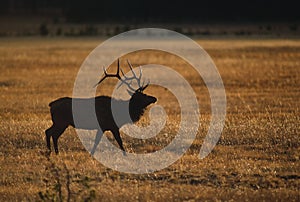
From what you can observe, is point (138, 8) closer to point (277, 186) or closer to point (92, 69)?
point (92, 69)

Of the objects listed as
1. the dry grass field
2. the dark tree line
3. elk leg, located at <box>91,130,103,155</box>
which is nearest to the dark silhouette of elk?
elk leg, located at <box>91,130,103,155</box>

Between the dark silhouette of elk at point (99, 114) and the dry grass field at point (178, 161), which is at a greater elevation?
the dark silhouette of elk at point (99, 114)

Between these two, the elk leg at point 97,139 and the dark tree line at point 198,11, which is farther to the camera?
the dark tree line at point 198,11

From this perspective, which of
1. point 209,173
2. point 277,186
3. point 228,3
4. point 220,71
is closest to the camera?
point 277,186

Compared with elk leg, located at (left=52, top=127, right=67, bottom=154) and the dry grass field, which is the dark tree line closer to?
the dry grass field

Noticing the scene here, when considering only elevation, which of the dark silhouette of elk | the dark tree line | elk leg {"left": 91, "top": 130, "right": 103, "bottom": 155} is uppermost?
the dark silhouette of elk

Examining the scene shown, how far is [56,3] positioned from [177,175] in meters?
115

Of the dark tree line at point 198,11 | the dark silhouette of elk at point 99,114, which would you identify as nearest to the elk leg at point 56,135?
the dark silhouette of elk at point 99,114

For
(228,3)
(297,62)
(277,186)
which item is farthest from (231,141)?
(228,3)

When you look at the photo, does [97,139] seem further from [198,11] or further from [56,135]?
[198,11]

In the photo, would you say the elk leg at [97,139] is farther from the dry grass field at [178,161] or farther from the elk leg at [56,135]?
the elk leg at [56,135]

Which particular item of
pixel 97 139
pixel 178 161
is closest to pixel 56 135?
pixel 97 139

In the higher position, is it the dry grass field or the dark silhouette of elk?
the dark silhouette of elk

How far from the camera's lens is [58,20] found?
10231cm
